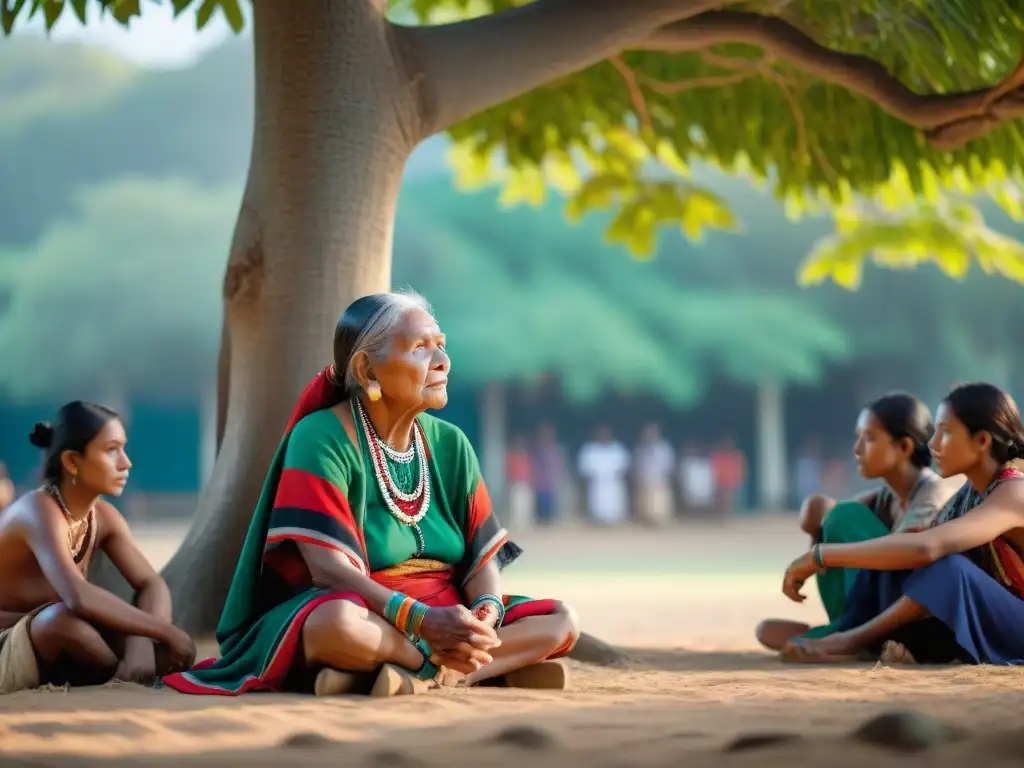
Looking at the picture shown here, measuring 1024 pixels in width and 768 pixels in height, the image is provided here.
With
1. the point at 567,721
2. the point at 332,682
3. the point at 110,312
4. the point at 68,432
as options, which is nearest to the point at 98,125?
the point at 110,312

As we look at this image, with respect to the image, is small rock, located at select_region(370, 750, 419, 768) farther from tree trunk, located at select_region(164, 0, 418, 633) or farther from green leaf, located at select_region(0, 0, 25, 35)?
green leaf, located at select_region(0, 0, 25, 35)

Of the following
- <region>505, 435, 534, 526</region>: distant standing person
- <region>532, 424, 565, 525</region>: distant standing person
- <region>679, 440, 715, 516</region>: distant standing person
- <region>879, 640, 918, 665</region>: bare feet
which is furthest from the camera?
<region>679, 440, 715, 516</region>: distant standing person

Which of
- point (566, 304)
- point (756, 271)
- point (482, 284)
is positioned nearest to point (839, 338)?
point (756, 271)

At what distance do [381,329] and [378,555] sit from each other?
789mm

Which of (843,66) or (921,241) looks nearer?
(843,66)

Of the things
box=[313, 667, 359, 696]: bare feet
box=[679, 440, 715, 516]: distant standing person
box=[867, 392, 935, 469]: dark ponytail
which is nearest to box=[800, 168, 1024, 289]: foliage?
box=[867, 392, 935, 469]: dark ponytail

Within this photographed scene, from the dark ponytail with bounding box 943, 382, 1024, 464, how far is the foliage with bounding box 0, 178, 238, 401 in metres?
22.6

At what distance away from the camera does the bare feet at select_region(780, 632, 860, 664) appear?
5.62 metres

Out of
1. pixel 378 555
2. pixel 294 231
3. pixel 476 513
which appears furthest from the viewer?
pixel 294 231

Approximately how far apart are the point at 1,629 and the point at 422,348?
1.86 metres

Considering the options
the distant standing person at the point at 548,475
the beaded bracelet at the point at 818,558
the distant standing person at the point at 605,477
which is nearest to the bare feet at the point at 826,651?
the beaded bracelet at the point at 818,558

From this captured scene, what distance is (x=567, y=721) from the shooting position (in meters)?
3.54

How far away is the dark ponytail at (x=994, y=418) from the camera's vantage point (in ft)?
17.5

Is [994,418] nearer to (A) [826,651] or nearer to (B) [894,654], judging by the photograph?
(B) [894,654]
